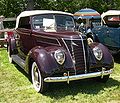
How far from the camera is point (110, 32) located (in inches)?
372

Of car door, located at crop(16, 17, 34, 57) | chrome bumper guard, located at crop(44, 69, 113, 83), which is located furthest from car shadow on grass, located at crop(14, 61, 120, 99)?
car door, located at crop(16, 17, 34, 57)

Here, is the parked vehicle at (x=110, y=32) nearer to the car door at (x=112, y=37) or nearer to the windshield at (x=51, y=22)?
the car door at (x=112, y=37)

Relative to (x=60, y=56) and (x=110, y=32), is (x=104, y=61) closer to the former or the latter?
(x=60, y=56)

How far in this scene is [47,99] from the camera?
18.9 feet

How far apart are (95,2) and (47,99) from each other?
778 inches

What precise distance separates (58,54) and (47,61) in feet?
0.96

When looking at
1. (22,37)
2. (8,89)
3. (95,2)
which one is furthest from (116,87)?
(95,2)

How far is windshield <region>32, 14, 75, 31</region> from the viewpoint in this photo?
723cm

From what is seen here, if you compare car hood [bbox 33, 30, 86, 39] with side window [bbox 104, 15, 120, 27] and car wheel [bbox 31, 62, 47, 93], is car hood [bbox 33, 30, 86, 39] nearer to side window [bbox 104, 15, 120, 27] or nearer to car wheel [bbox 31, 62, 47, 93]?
car wheel [bbox 31, 62, 47, 93]

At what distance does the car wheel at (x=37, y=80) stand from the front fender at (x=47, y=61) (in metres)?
0.20

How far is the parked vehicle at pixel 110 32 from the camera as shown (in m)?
9.17

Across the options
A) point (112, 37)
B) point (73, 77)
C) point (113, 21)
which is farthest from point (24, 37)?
point (113, 21)

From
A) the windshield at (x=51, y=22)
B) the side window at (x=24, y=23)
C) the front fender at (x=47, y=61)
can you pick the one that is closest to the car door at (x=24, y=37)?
the side window at (x=24, y=23)

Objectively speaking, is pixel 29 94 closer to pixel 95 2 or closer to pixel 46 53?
pixel 46 53
